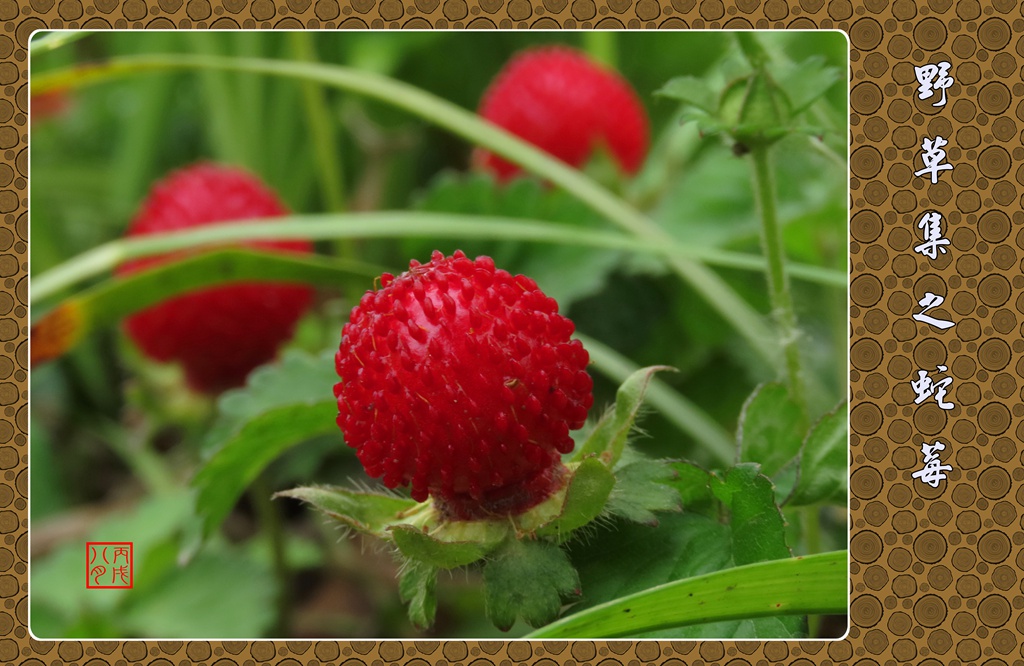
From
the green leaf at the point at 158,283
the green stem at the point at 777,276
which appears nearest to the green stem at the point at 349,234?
the green leaf at the point at 158,283

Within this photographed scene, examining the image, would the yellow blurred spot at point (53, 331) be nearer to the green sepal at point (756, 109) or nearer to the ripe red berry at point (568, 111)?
the ripe red berry at point (568, 111)

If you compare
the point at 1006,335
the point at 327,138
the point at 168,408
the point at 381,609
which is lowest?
the point at 381,609

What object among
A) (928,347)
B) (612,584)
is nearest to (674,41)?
(928,347)

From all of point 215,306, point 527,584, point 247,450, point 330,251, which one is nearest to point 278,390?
point 247,450

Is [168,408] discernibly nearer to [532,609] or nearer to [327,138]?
[327,138]

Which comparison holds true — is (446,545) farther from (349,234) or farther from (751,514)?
(349,234)
